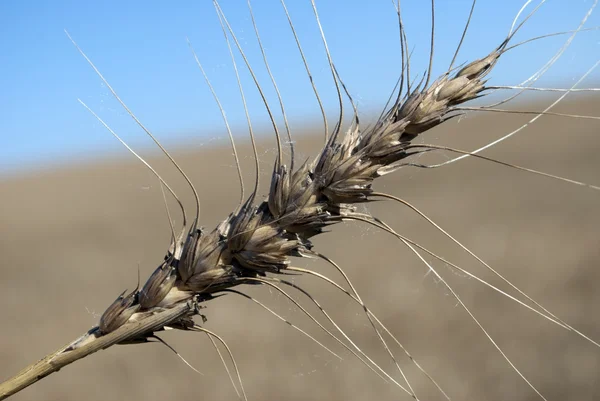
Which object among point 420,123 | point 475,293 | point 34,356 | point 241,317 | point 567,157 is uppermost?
point 420,123

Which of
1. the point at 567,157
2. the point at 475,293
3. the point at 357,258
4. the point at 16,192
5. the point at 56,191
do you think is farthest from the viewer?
the point at 16,192

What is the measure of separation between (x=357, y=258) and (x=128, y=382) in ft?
13.3

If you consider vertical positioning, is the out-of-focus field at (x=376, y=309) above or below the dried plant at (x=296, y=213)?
below

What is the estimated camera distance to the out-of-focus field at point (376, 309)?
16.8ft

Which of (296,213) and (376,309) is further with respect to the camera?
(376,309)

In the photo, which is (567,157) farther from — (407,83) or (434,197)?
(407,83)

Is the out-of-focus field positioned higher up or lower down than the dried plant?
lower down

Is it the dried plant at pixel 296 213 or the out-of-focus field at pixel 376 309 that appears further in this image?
the out-of-focus field at pixel 376 309

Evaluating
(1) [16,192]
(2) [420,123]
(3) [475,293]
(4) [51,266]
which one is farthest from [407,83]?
(1) [16,192]

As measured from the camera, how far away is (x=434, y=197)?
13.4 metres

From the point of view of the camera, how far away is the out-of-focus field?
16.8 feet

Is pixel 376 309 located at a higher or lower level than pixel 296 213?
lower

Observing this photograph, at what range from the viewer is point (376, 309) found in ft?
21.6

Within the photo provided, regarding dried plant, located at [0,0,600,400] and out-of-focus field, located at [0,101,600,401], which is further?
out-of-focus field, located at [0,101,600,401]
